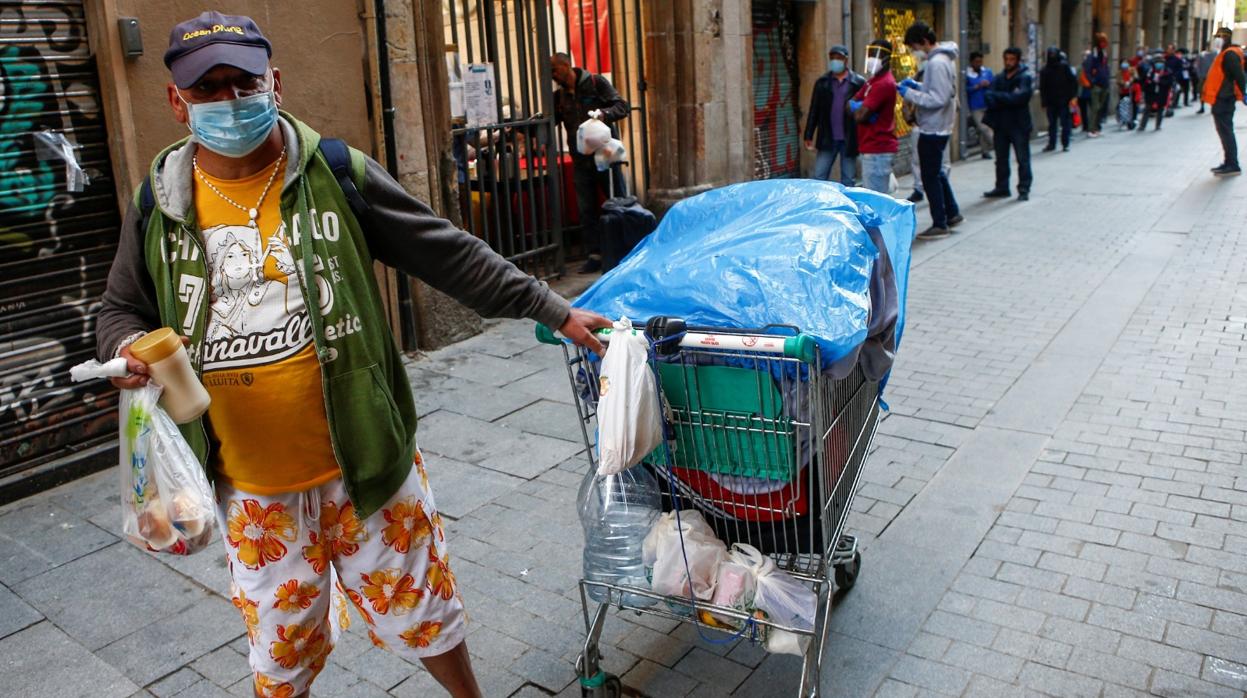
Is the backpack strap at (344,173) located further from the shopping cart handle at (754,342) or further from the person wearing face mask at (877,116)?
the person wearing face mask at (877,116)

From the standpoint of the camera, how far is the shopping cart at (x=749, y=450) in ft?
8.58

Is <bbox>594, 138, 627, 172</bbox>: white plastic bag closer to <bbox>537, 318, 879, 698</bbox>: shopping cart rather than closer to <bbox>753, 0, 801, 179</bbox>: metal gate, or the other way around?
<bbox>537, 318, 879, 698</bbox>: shopping cart

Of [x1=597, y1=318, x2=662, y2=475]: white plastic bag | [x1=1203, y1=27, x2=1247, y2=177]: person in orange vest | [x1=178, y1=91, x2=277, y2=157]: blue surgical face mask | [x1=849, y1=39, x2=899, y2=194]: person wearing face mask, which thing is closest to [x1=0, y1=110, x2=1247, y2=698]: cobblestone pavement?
[x1=597, y1=318, x2=662, y2=475]: white plastic bag

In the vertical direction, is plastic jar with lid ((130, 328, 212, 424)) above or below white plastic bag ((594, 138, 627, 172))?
below

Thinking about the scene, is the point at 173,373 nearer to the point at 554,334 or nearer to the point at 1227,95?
the point at 554,334

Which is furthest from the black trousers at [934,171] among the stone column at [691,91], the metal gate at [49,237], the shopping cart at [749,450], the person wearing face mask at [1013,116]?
the shopping cart at [749,450]

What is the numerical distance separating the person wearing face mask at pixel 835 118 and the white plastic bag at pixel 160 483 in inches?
362

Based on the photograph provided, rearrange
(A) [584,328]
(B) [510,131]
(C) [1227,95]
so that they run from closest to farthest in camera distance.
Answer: (A) [584,328]
(B) [510,131]
(C) [1227,95]

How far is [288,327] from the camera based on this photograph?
2.33 m

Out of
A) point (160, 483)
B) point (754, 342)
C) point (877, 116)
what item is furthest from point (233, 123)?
point (877, 116)

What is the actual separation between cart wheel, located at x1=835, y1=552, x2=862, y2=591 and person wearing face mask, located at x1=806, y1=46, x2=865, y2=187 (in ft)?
24.9

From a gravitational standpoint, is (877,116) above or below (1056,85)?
below

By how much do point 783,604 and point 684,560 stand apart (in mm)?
281

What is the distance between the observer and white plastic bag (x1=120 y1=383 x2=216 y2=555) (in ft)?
7.32
